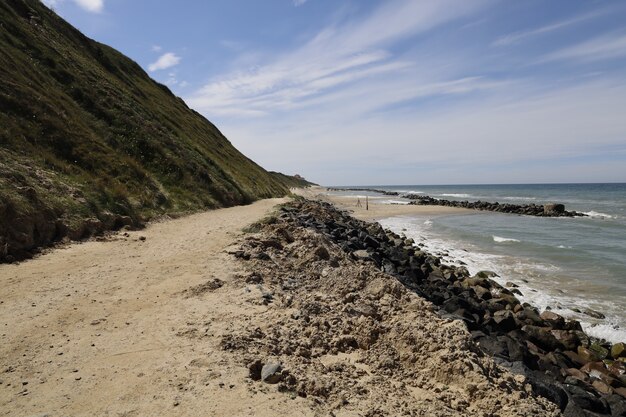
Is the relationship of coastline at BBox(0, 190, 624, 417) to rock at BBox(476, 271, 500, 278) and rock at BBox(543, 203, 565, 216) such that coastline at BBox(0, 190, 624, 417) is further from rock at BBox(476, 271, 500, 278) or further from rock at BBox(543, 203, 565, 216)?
rock at BBox(543, 203, 565, 216)

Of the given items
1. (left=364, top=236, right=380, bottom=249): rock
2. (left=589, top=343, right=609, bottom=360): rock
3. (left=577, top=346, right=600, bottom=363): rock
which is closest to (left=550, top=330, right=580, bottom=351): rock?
(left=577, top=346, right=600, bottom=363): rock

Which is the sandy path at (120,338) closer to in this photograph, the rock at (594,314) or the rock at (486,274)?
the rock at (486,274)

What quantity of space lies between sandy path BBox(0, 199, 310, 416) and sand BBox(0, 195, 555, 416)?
0.02 metres

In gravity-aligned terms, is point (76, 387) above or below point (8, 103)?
below

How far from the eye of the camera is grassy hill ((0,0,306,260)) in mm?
12539

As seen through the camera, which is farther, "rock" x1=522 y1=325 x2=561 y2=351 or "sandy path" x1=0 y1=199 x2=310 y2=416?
"rock" x1=522 y1=325 x2=561 y2=351

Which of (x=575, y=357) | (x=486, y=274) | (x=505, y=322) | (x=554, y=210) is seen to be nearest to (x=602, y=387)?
(x=575, y=357)

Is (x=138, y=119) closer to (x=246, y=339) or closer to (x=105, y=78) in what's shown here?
(x=105, y=78)

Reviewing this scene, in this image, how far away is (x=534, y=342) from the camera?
32.0 ft

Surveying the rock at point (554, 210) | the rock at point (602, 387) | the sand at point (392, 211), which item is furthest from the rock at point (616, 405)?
the rock at point (554, 210)

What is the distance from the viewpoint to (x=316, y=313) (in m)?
7.64

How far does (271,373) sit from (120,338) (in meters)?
2.88

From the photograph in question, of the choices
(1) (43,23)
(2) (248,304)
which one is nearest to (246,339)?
(2) (248,304)

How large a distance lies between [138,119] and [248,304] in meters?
26.6
